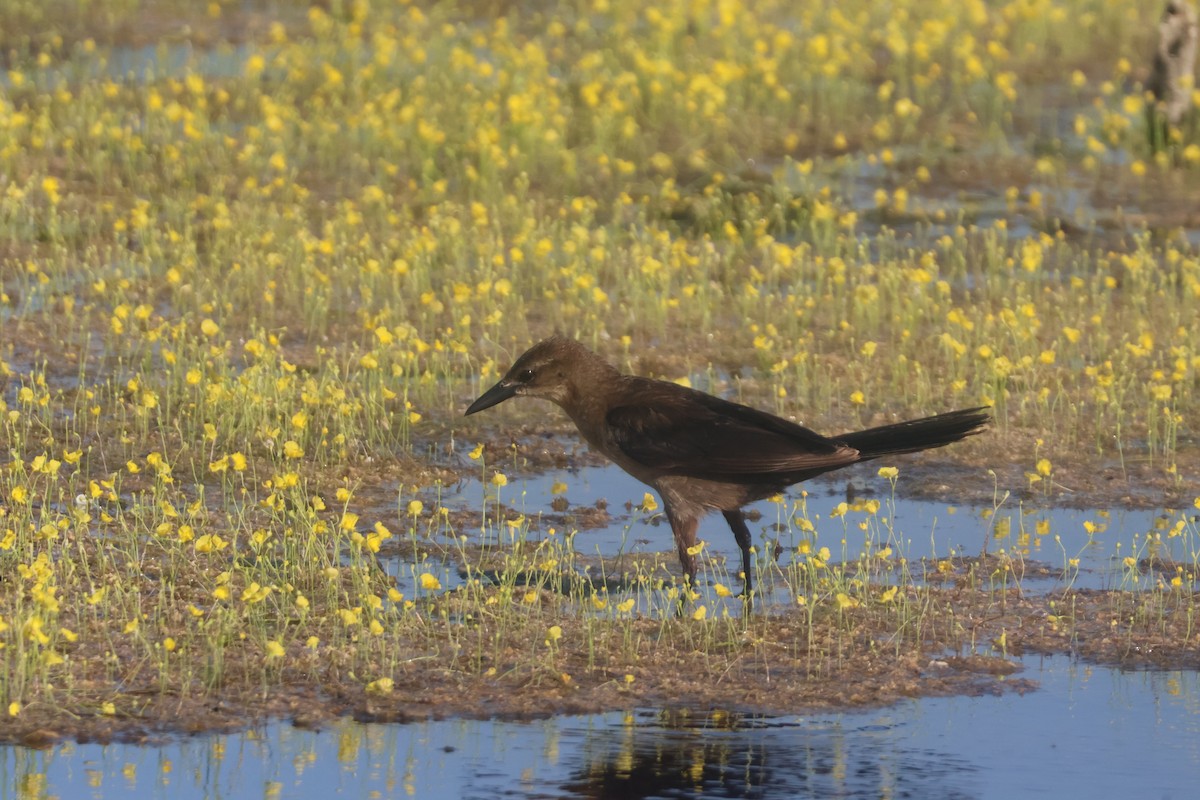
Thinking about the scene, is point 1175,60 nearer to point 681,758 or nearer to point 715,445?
point 715,445

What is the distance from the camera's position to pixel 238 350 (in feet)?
41.7

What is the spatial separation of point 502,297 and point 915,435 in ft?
17.6

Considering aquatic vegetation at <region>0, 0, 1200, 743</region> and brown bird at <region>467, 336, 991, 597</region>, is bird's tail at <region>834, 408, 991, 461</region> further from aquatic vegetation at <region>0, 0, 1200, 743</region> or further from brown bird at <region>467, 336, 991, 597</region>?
aquatic vegetation at <region>0, 0, 1200, 743</region>

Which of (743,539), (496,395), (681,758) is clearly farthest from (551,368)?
(681,758)

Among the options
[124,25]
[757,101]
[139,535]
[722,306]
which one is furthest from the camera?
[124,25]

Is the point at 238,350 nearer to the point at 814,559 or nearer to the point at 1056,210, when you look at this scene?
the point at 814,559

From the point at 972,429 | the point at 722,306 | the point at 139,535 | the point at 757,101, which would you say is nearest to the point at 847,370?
the point at 722,306

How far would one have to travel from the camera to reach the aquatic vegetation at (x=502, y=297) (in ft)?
27.0

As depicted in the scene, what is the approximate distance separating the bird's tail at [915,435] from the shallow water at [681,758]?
1407 mm

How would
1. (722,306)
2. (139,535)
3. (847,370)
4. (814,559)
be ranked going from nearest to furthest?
(814,559) → (139,535) → (847,370) → (722,306)

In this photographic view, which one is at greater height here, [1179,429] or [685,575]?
[1179,429]

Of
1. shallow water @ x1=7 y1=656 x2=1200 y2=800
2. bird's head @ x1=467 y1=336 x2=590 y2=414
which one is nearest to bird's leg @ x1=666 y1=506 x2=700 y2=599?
bird's head @ x1=467 y1=336 x2=590 y2=414

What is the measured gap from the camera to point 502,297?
1364 cm

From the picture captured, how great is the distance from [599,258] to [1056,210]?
15.1ft
